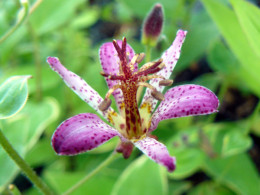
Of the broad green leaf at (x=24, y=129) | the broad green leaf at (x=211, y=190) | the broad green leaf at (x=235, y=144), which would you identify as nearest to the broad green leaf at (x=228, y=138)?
the broad green leaf at (x=235, y=144)

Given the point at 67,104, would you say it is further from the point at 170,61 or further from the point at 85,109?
the point at 170,61

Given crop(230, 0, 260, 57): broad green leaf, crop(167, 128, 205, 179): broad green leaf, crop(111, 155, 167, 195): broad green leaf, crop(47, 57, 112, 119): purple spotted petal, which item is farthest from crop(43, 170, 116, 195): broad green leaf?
crop(230, 0, 260, 57): broad green leaf

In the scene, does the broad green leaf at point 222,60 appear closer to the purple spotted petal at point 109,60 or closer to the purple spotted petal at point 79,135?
the purple spotted petal at point 109,60

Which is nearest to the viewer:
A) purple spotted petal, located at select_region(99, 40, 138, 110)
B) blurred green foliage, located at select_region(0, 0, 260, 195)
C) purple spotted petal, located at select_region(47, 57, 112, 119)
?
purple spotted petal, located at select_region(47, 57, 112, 119)

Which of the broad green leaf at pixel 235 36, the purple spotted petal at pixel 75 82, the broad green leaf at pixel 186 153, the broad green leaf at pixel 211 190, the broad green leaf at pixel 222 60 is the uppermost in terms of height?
the purple spotted petal at pixel 75 82

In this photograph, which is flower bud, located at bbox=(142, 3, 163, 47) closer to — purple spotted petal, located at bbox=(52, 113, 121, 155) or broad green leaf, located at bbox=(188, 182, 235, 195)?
purple spotted petal, located at bbox=(52, 113, 121, 155)

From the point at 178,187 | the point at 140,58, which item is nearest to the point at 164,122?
the point at 178,187
